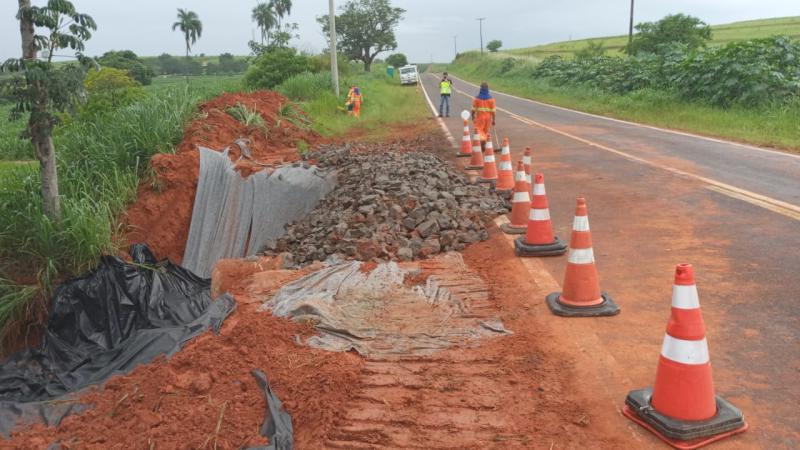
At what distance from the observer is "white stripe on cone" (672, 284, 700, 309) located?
113 inches

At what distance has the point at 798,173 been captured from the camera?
874cm

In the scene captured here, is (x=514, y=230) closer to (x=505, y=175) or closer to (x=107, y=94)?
(x=505, y=175)

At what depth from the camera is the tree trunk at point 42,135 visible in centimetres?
591

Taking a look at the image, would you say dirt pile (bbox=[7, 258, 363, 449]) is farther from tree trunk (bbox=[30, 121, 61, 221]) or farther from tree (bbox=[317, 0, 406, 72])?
tree (bbox=[317, 0, 406, 72])

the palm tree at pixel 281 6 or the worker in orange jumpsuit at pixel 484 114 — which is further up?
the palm tree at pixel 281 6

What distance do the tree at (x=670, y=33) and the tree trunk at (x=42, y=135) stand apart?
27.5 meters

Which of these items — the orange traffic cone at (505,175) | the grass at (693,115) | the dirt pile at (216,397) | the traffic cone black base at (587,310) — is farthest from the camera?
the grass at (693,115)

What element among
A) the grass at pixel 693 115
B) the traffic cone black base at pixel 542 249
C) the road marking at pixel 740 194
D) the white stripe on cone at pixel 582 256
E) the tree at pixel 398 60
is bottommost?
the traffic cone black base at pixel 542 249

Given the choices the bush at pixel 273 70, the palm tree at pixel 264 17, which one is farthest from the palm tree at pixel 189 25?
the bush at pixel 273 70

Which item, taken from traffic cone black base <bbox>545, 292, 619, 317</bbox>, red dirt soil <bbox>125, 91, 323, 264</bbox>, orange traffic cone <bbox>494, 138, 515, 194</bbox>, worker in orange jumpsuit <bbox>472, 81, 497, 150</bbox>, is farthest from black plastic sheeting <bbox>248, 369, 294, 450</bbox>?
worker in orange jumpsuit <bbox>472, 81, 497, 150</bbox>

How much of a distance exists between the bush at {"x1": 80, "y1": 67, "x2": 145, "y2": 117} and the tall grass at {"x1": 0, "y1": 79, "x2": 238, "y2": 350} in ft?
4.29

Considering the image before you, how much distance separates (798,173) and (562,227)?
464 cm

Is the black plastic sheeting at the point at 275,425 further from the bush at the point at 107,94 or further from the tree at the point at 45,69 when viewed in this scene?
the bush at the point at 107,94

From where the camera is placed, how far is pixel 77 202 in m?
7.22
